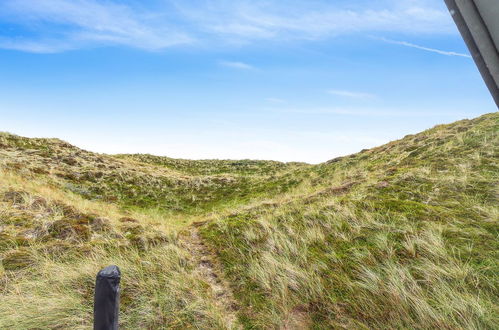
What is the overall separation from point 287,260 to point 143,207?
12.2m

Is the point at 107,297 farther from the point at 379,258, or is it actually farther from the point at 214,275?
the point at 379,258

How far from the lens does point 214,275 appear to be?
20.8 feet

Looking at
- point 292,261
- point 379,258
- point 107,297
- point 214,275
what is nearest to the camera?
point 107,297

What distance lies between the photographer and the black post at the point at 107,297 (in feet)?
9.86

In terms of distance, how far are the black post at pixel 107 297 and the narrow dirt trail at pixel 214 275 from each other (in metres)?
2.04

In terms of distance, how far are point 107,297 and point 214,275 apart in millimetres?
3515

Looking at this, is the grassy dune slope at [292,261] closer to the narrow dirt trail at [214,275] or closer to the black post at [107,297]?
the narrow dirt trail at [214,275]

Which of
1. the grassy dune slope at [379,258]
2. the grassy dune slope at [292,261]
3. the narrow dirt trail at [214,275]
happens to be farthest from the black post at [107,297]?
the grassy dune slope at [379,258]

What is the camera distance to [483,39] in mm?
1365

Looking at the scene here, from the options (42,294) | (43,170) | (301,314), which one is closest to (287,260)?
(301,314)

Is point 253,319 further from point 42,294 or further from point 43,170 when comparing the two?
point 43,170

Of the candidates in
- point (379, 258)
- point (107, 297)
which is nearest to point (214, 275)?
point (379, 258)

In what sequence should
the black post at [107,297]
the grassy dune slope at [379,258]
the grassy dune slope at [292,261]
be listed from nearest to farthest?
1. the black post at [107,297]
2. the grassy dune slope at [379,258]
3. the grassy dune slope at [292,261]

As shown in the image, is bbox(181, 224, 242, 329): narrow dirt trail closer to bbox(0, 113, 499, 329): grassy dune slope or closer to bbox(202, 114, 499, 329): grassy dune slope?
bbox(0, 113, 499, 329): grassy dune slope
